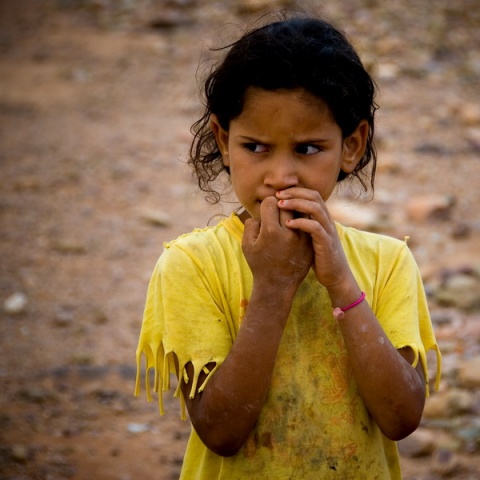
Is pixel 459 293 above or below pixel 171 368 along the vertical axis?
below

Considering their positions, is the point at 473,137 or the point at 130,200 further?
the point at 473,137

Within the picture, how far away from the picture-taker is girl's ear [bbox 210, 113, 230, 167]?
179 centimetres

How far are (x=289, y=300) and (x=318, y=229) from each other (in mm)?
169

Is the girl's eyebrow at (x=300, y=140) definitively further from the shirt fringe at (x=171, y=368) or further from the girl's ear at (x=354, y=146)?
the shirt fringe at (x=171, y=368)

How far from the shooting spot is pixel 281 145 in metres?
1.61

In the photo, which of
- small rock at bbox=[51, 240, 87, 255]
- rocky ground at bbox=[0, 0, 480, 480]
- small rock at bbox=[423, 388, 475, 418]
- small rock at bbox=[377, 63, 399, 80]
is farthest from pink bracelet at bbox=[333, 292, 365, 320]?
small rock at bbox=[377, 63, 399, 80]

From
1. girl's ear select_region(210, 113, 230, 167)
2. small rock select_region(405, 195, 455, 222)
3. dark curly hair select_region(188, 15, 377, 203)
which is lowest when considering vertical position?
small rock select_region(405, 195, 455, 222)

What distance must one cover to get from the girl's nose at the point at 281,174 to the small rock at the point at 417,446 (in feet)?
6.91

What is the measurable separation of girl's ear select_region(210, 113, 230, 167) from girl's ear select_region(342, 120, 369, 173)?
289mm

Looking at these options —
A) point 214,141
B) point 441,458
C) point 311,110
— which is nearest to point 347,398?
point 311,110

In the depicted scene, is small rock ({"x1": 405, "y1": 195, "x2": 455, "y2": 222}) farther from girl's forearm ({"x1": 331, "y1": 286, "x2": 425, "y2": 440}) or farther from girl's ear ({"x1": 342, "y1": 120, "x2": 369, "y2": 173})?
girl's forearm ({"x1": 331, "y1": 286, "x2": 425, "y2": 440})

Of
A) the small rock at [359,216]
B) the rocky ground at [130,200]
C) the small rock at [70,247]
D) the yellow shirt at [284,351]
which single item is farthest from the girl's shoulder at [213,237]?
the small rock at [70,247]

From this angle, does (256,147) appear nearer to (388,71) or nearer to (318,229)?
(318,229)

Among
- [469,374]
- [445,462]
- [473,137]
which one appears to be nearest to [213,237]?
[445,462]
